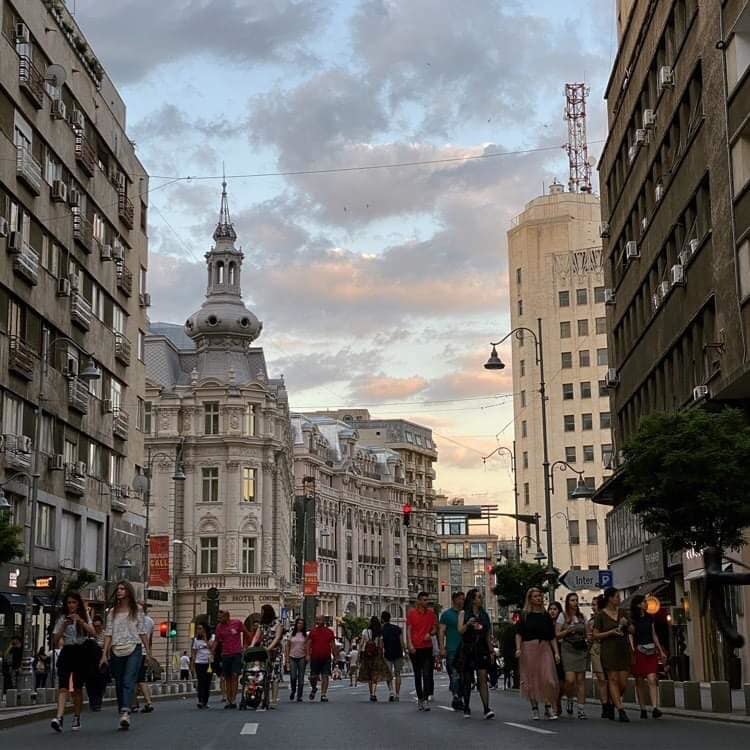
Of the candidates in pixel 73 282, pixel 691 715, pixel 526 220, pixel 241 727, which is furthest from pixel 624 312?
pixel 526 220

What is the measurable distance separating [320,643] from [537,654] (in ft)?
31.7

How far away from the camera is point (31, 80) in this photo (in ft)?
129

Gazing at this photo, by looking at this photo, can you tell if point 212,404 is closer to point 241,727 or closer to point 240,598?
point 240,598

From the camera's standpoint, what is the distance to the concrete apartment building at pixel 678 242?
86.7ft

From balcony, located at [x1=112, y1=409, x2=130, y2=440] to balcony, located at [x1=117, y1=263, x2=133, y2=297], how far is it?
4.89 metres

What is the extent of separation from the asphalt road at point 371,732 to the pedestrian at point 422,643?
2.63 ft

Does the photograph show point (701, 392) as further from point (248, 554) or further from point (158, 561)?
point (248, 554)

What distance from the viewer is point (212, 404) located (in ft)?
305

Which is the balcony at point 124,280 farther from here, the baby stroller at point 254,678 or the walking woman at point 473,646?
the walking woman at point 473,646

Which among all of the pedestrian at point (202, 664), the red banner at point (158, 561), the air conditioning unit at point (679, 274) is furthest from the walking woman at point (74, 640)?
the red banner at point (158, 561)

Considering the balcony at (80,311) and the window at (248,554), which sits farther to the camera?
the window at (248,554)

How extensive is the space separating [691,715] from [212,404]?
249 feet

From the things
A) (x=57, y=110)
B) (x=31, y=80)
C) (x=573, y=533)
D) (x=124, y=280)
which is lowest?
(x=573, y=533)

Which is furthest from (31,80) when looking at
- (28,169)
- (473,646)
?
(473,646)
